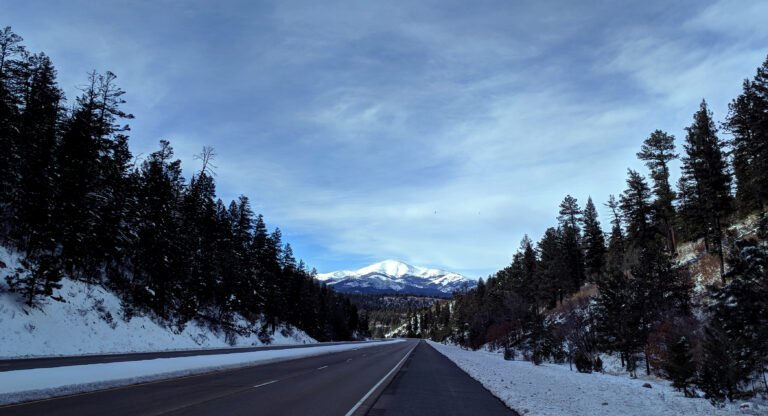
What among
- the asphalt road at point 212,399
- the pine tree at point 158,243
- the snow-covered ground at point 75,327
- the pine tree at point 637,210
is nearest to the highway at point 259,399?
the asphalt road at point 212,399

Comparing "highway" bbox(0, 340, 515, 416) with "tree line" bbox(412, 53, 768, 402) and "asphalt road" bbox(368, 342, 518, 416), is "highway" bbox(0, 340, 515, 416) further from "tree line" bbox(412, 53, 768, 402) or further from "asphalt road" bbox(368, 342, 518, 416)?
"tree line" bbox(412, 53, 768, 402)

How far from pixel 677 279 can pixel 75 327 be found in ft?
148

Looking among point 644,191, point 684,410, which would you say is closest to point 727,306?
point 684,410

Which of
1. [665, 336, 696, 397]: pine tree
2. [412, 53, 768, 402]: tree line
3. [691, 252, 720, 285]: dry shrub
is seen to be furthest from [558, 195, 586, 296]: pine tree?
[665, 336, 696, 397]: pine tree

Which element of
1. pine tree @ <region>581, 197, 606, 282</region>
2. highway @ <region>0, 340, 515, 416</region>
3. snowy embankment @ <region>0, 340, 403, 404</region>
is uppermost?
pine tree @ <region>581, 197, 606, 282</region>

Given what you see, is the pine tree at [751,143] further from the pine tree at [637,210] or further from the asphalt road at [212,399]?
the asphalt road at [212,399]

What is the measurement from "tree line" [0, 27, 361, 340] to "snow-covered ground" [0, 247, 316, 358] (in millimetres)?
1098

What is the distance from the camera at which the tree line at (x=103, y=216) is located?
108 ft

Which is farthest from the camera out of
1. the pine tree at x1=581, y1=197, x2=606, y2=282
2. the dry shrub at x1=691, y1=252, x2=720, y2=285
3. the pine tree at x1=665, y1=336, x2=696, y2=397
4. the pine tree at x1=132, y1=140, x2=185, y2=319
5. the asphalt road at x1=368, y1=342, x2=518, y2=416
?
the pine tree at x1=581, y1=197, x2=606, y2=282

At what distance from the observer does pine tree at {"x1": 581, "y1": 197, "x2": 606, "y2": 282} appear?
240ft

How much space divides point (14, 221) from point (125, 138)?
11.2 m

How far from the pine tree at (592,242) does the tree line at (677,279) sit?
178mm

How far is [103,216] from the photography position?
40.6 meters

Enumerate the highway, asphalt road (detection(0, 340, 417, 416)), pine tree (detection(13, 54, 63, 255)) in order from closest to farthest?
asphalt road (detection(0, 340, 417, 416)), the highway, pine tree (detection(13, 54, 63, 255))
